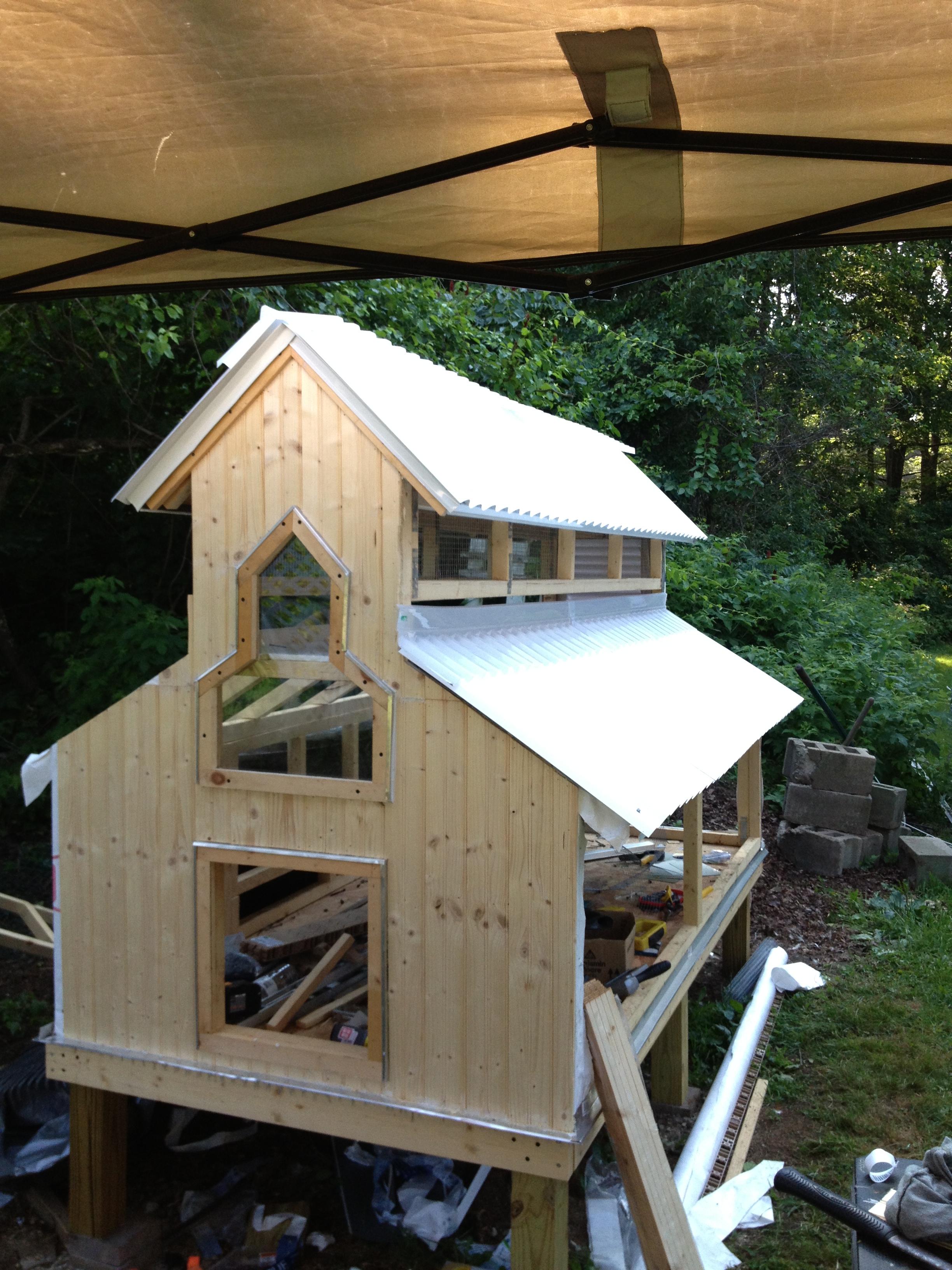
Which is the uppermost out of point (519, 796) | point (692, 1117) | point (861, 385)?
point (861, 385)

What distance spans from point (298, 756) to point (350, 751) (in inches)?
13.0

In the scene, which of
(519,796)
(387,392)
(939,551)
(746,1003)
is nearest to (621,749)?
(519,796)

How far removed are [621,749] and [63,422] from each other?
8844 millimetres

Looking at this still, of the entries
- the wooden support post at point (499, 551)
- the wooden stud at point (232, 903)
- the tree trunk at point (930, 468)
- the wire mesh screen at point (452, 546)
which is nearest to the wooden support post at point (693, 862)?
the wooden support post at point (499, 551)

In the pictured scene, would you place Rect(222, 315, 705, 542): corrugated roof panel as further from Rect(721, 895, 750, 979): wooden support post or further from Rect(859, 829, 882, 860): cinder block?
Rect(859, 829, 882, 860): cinder block

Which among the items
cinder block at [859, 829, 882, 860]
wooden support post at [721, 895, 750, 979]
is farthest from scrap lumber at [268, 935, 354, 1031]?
cinder block at [859, 829, 882, 860]

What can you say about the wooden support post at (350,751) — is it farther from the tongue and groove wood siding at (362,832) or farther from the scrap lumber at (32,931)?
the scrap lumber at (32,931)

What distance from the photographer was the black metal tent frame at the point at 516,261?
2.22 metres

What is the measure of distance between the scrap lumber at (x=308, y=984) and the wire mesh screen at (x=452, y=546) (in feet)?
7.28

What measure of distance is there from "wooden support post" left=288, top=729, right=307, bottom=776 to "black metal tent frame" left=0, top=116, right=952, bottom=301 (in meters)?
2.20

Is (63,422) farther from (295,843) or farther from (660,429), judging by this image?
(660,429)

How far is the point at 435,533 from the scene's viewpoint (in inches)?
189

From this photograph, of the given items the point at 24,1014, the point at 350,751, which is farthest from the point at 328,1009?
the point at 24,1014

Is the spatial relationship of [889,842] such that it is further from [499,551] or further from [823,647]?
[499,551]
